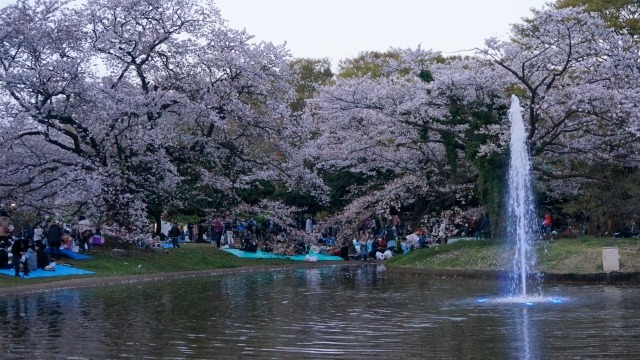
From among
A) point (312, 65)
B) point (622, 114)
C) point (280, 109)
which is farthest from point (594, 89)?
point (312, 65)

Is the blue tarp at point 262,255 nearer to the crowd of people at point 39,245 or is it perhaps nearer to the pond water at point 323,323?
the crowd of people at point 39,245

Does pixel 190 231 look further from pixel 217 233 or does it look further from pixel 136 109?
pixel 136 109

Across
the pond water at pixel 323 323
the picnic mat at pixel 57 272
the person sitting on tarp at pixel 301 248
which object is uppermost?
the person sitting on tarp at pixel 301 248

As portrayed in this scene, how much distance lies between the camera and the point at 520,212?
85.1 feet

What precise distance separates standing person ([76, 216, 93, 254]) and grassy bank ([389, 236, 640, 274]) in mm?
11949

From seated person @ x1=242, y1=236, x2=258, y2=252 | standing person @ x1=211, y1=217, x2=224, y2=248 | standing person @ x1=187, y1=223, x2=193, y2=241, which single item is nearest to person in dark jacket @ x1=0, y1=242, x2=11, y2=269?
standing person @ x1=211, y1=217, x2=224, y2=248

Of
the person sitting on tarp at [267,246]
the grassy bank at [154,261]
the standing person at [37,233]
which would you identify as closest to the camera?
the grassy bank at [154,261]

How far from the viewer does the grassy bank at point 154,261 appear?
3164 centimetres

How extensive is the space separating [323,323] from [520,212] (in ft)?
36.3

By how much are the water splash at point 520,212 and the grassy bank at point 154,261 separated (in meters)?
12.4

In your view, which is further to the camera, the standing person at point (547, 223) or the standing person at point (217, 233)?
the standing person at point (217, 233)

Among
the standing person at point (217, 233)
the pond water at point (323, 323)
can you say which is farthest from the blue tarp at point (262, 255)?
the pond water at point (323, 323)

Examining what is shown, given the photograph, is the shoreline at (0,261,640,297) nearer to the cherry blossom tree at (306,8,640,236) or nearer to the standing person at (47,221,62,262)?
the standing person at (47,221,62,262)

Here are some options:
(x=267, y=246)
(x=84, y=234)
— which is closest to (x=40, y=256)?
(x=84, y=234)
